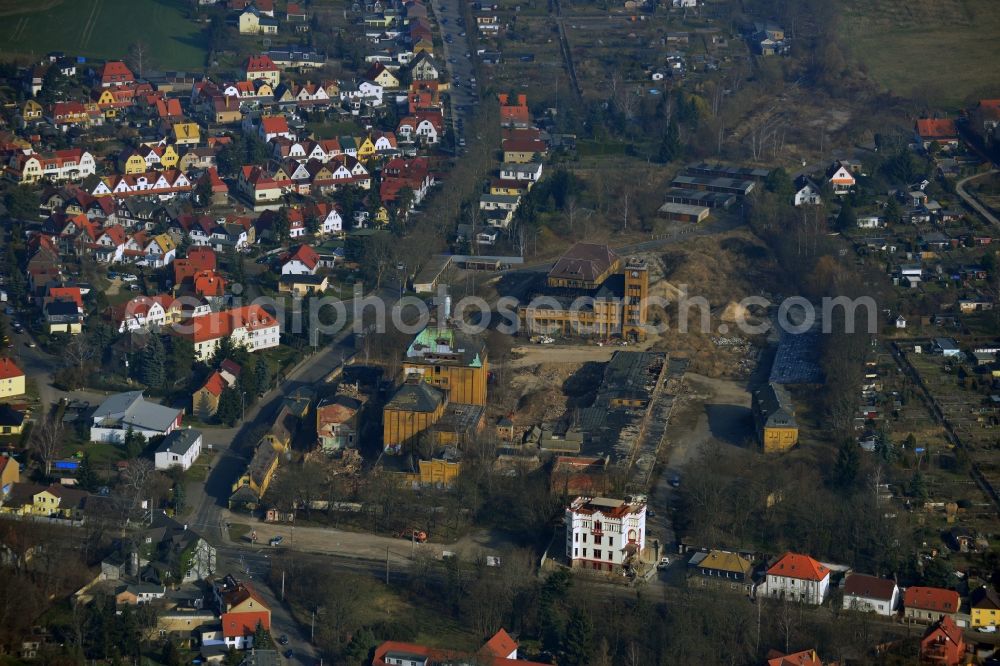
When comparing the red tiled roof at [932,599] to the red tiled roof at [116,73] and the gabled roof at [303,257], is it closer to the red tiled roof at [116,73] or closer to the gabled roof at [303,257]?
the gabled roof at [303,257]

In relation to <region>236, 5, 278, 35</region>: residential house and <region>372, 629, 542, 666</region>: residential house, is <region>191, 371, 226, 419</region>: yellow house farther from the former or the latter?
<region>236, 5, 278, 35</region>: residential house

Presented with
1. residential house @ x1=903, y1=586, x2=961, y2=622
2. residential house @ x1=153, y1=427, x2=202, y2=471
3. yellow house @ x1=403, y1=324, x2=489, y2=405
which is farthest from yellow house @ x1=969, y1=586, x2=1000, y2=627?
residential house @ x1=153, y1=427, x2=202, y2=471

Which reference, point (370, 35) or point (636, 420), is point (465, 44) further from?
point (636, 420)

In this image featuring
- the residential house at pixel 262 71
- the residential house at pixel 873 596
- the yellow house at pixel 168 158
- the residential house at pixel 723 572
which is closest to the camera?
the residential house at pixel 873 596

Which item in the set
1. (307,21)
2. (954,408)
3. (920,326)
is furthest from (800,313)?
(307,21)

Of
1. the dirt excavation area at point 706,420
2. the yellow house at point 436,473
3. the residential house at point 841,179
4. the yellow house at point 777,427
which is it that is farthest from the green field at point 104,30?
the yellow house at point 777,427

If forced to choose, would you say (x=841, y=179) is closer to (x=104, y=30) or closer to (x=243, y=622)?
(x=104, y=30)
